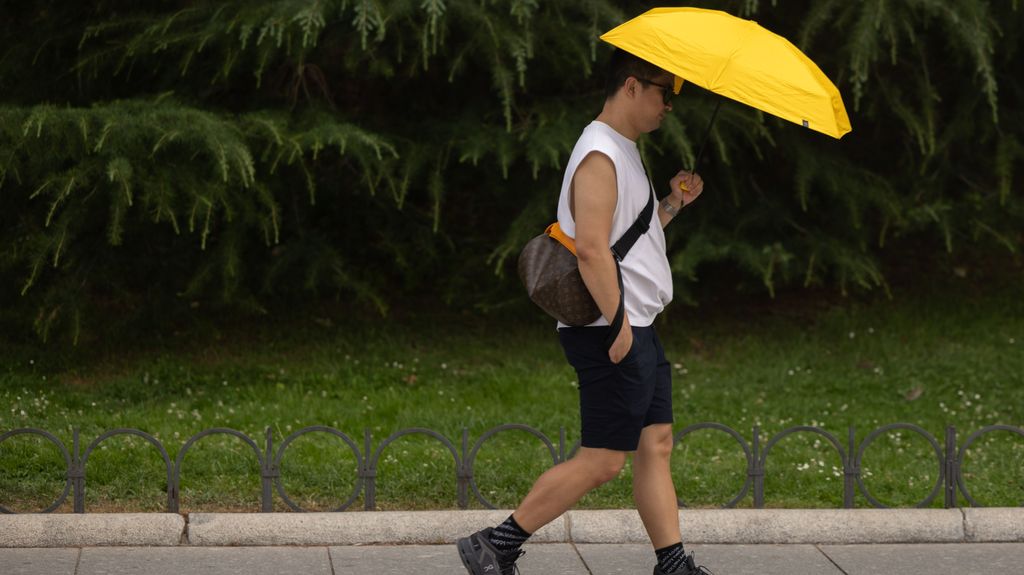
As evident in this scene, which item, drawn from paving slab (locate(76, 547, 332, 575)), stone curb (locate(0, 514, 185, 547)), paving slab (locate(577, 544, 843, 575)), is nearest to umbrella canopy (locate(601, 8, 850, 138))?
paving slab (locate(577, 544, 843, 575))

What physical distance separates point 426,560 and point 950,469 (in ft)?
7.40

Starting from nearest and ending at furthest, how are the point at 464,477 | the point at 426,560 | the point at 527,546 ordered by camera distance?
the point at 426,560, the point at 527,546, the point at 464,477

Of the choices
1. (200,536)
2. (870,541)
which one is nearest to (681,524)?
(870,541)

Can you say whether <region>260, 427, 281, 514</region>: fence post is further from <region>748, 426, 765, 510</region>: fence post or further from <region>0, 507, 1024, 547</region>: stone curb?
<region>748, 426, 765, 510</region>: fence post

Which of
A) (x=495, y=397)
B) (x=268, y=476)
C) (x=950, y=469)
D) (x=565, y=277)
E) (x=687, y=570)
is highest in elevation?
(x=565, y=277)

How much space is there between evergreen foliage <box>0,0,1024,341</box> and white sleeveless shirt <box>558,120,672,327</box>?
2.83 metres

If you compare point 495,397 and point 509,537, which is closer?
point 509,537

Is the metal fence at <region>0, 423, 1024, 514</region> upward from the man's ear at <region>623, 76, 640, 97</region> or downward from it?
downward

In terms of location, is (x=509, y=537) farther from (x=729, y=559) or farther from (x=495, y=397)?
(x=495, y=397)

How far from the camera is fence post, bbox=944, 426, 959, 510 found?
5.55m

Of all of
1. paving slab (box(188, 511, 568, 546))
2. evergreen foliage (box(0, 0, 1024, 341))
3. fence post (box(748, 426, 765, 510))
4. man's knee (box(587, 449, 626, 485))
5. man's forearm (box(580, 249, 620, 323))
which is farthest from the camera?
evergreen foliage (box(0, 0, 1024, 341))

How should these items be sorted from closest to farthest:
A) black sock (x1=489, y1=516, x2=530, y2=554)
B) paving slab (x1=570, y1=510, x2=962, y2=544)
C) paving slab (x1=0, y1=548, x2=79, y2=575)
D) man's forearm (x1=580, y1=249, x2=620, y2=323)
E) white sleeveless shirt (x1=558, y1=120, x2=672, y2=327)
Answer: man's forearm (x1=580, y1=249, x2=620, y2=323), white sleeveless shirt (x1=558, y1=120, x2=672, y2=327), black sock (x1=489, y1=516, x2=530, y2=554), paving slab (x1=0, y1=548, x2=79, y2=575), paving slab (x1=570, y1=510, x2=962, y2=544)

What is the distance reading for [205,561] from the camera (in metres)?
4.93

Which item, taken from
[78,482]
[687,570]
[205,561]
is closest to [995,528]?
[687,570]
